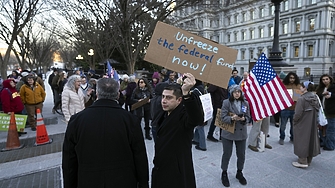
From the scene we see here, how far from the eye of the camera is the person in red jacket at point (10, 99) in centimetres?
636

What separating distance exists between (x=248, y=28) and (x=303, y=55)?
15574 mm

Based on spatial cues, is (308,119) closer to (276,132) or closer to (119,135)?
(276,132)

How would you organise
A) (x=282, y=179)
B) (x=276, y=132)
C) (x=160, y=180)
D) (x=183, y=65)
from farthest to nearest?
(x=276, y=132)
(x=282, y=179)
(x=183, y=65)
(x=160, y=180)

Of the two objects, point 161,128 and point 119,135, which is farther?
point 161,128

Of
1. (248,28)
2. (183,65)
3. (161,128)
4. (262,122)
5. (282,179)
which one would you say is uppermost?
(248,28)

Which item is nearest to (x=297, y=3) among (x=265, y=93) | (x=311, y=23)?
(x=311, y=23)

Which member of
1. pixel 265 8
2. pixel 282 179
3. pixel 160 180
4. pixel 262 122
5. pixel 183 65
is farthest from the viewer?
pixel 265 8

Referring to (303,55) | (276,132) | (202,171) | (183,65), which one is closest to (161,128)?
(183,65)

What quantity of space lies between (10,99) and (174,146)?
20.9 ft

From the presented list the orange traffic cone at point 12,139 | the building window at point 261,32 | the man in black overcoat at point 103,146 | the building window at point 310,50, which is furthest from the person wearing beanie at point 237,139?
the building window at point 261,32

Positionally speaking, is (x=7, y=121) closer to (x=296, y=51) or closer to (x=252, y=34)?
(x=296, y=51)

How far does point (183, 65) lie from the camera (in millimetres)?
2656

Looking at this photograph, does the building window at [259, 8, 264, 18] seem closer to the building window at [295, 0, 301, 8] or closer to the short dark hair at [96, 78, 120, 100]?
the building window at [295, 0, 301, 8]

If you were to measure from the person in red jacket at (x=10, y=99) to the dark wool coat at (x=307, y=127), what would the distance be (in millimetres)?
7591
